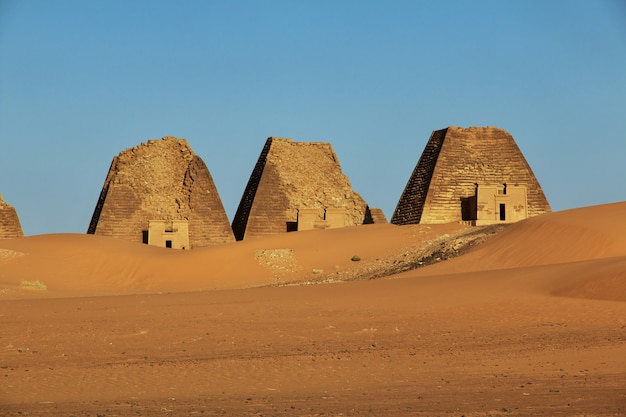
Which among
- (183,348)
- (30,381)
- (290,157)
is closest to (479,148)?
(290,157)

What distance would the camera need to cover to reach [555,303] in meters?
18.6

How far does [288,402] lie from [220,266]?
27869 millimetres

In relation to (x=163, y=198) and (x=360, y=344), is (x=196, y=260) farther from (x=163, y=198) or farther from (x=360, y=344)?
(x=360, y=344)

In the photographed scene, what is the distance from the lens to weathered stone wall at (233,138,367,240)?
53062 millimetres

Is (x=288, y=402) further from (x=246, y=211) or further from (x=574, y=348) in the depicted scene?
(x=246, y=211)

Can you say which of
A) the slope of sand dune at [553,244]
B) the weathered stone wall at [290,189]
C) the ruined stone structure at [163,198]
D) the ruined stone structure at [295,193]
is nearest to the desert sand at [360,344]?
the slope of sand dune at [553,244]

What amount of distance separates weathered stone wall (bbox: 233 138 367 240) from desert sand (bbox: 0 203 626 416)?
75.1 feet

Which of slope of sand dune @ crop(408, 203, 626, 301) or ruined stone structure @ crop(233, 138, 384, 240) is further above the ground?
ruined stone structure @ crop(233, 138, 384, 240)

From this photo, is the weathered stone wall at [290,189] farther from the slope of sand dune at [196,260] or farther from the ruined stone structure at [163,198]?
the slope of sand dune at [196,260]

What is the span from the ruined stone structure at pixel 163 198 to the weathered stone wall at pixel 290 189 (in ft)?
6.24

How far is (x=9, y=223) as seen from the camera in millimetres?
51125

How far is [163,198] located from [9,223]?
7377 millimetres

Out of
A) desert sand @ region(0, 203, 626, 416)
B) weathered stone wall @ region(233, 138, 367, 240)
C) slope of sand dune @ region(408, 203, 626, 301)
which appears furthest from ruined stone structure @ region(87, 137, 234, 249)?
slope of sand dune @ region(408, 203, 626, 301)

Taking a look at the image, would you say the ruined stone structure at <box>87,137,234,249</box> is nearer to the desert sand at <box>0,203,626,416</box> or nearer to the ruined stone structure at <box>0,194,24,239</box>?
the ruined stone structure at <box>0,194,24,239</box>
